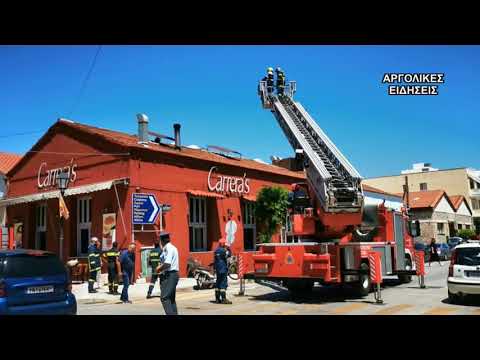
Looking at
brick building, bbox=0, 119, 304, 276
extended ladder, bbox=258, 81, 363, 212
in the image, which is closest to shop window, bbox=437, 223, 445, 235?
brick building, bbox=0, 119, 304, 276

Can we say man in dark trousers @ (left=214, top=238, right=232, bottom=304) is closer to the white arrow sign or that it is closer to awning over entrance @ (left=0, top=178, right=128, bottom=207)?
the white arrow sign

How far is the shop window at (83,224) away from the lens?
65.7ft

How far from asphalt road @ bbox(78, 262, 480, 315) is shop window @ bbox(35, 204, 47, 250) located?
32.0 ft

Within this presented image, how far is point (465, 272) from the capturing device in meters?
10.8

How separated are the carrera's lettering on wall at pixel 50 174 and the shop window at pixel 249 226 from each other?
26.8 feet

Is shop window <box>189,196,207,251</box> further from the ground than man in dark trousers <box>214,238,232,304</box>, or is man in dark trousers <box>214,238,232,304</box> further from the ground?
shop window <box>189,196,207,251</box>

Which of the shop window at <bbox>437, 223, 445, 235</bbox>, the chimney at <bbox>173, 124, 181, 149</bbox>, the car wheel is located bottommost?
the car wheel

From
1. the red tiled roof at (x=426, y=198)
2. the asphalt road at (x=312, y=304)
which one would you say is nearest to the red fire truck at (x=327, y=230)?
the asphalt road at (x=312, y=304)

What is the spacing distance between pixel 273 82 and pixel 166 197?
676 centimetres

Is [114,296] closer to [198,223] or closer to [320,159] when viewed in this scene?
[320,159]

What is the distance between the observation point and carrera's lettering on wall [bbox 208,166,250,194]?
2186cm
